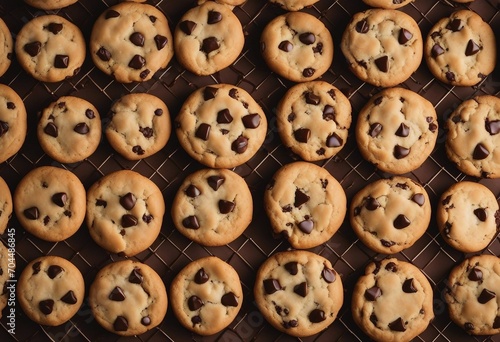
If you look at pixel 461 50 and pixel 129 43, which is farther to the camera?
pixel 461 50

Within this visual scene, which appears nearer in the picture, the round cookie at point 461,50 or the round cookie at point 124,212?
the round cookie at point 124,212

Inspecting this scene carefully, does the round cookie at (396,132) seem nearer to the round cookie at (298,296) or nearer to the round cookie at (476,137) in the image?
the round cookie at (476,137)

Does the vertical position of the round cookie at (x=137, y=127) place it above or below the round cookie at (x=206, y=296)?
above

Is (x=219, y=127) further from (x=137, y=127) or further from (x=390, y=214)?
(x=390, y=214)

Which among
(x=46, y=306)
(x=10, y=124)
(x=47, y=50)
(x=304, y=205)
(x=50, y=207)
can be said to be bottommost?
(x=46, y=306)

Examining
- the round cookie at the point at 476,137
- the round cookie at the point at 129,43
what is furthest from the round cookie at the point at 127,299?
the round cookie at the point at 476,137

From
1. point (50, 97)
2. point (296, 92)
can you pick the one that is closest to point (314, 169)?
point (296, 92)

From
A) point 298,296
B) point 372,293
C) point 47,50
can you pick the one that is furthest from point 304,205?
point 47,50

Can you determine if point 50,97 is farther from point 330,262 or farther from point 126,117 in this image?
point 330,262
